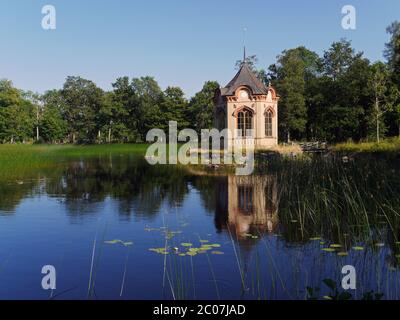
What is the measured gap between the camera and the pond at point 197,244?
5961mm

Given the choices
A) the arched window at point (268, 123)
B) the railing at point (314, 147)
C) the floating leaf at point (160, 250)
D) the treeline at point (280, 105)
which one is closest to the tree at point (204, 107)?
the treeline at point (280, 105)

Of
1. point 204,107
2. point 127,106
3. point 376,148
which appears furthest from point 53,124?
point 376,148

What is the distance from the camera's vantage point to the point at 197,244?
8141 millimetres

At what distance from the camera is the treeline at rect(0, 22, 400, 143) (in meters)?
38.9

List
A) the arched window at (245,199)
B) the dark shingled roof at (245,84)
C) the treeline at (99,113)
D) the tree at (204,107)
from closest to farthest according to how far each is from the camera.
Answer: the arched window at (245,199)
the dark shingled roof at (245,84)
the tree at (204,107)
the treeline at (99,113)

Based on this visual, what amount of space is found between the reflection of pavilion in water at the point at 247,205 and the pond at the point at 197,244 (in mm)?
28

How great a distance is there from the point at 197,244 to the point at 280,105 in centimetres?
3713

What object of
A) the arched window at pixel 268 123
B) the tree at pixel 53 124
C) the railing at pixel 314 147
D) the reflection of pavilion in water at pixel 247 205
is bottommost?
the reflection of pavilion in water at pixel 247 205

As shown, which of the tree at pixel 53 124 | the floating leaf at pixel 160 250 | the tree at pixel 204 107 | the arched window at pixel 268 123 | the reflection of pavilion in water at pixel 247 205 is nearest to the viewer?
the floating leaf at pixel 160 250

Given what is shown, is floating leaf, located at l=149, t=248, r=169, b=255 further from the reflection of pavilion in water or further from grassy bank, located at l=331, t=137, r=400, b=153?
grassy bank, located at l=331, t=137, r=400, b=153

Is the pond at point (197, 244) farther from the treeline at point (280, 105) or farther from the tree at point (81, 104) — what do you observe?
the tree at point (81, 104)

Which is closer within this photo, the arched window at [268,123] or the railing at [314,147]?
the railing at [314,147]

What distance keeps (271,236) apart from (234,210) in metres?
2.94

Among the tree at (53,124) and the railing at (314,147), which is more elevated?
the tree at (53,124)
